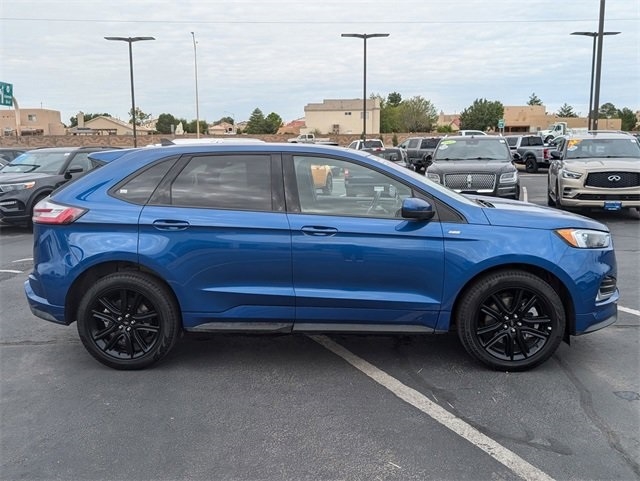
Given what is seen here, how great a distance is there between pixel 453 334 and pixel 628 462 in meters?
2.14

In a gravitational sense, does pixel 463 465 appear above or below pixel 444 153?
below

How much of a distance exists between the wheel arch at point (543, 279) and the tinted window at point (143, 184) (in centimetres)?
247

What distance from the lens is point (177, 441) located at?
10.8 feet

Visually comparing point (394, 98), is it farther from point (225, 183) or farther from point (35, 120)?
point (225, 183)

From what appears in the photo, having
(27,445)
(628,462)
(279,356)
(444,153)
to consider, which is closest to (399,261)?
(279,356)

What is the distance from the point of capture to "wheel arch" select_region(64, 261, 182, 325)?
4.21 meters

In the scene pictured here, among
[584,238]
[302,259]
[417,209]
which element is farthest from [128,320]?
[584,238]

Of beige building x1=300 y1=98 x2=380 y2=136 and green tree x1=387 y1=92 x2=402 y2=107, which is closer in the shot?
beige building x1=300 y1=98 x2=380 y2=136

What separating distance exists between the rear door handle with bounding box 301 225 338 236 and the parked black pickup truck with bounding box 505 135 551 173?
25129 mm

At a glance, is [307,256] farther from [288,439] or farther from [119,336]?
[119,336]

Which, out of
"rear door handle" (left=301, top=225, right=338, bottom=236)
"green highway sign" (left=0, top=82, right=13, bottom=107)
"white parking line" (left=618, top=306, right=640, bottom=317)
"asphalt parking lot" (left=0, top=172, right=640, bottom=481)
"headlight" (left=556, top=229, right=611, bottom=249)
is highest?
"green highway sign" (left=0, top=82, right=13, bottom=107)

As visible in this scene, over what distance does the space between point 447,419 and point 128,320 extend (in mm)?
2467

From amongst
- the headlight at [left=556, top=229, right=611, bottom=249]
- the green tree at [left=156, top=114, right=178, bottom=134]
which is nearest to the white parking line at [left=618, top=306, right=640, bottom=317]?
the headlight at [left=556, top=229, right=611, bottom=249]

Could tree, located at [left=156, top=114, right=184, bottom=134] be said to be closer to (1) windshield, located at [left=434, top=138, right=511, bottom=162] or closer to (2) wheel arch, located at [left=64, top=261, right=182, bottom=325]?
(1) windshield, located at [left=434, top=138, right=511, bottom=162]
